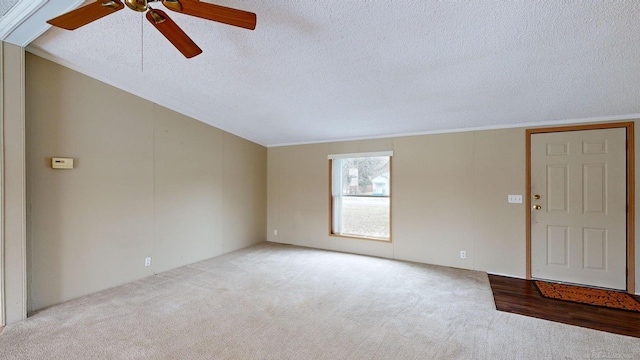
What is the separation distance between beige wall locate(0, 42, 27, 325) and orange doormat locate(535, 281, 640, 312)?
5507mm

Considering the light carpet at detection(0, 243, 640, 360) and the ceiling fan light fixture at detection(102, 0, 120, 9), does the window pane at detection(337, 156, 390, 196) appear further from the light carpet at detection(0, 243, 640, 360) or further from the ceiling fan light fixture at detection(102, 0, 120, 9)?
the ceiling fan light fixture at detection(102, 0, 120, 9)

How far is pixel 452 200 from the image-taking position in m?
4.16

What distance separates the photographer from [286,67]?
265 centimetres

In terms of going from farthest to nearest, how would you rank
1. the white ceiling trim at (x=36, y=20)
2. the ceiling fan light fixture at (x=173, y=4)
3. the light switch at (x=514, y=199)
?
the light switch at (x=514, y=199) < the white ceiling trim at (x=36, y=20) < the ceiling fan light fixture at (x=173, y=4)

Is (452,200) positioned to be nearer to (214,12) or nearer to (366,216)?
(366,216)

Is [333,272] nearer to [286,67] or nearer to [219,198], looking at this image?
[219,198]

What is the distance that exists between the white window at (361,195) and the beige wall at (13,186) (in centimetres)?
406

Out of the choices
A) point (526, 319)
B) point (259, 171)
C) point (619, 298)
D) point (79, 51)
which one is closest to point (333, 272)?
point (526, 319)

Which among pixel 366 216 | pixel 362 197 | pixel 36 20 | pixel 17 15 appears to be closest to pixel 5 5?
pixel 17 15

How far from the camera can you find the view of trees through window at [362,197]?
4844 mm

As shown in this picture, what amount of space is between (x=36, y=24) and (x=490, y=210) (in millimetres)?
5399

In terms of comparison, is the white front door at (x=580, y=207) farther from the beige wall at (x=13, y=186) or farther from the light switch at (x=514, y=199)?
the beige wall at (x=13, y=186)

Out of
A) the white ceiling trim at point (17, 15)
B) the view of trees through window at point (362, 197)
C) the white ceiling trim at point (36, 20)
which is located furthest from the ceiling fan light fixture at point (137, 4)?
the view of trees through window at point (362, 197)

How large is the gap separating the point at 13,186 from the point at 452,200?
5.16m
